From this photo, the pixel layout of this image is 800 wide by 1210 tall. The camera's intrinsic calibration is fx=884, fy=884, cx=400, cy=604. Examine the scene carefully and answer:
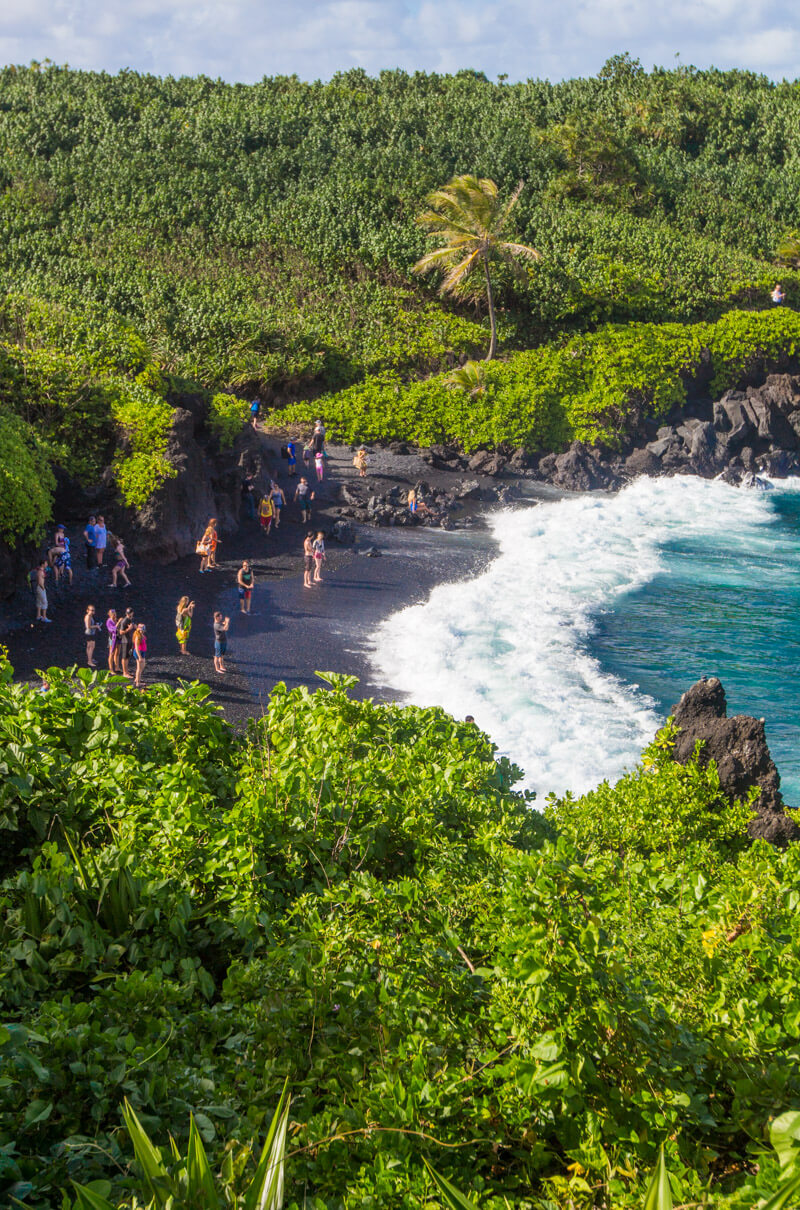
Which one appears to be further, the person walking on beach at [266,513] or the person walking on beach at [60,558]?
the person walking on beach at [266,513]

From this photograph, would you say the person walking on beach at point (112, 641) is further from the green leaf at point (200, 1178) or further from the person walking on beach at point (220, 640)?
the green leaf at point (200, 1178)

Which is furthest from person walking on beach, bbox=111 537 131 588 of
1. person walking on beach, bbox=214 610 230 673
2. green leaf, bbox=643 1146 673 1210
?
green leaf, bbox=643 1146 673 1210

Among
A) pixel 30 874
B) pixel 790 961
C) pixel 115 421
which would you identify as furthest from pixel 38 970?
pixel 115 421

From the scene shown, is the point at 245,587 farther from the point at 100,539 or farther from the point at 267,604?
the point at 100,539

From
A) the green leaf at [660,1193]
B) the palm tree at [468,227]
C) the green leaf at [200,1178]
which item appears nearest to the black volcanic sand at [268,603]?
the green leaf at [200,1178]

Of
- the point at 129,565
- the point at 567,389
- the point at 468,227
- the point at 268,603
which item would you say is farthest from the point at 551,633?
the point at 468,227

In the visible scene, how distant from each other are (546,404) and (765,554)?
10.6 meters

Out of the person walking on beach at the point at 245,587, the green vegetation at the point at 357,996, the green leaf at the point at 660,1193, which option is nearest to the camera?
the green leaf at the point at 660,1193

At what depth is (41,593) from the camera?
17.9 meters

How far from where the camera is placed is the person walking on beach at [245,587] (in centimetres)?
1886

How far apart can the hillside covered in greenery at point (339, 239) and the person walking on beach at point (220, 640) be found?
627 cm

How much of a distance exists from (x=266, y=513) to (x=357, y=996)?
2054cm

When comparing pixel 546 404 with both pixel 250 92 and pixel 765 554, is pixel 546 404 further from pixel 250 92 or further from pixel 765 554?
pixel 250 92

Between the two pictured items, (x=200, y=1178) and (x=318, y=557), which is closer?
(x=200, y=1178)
